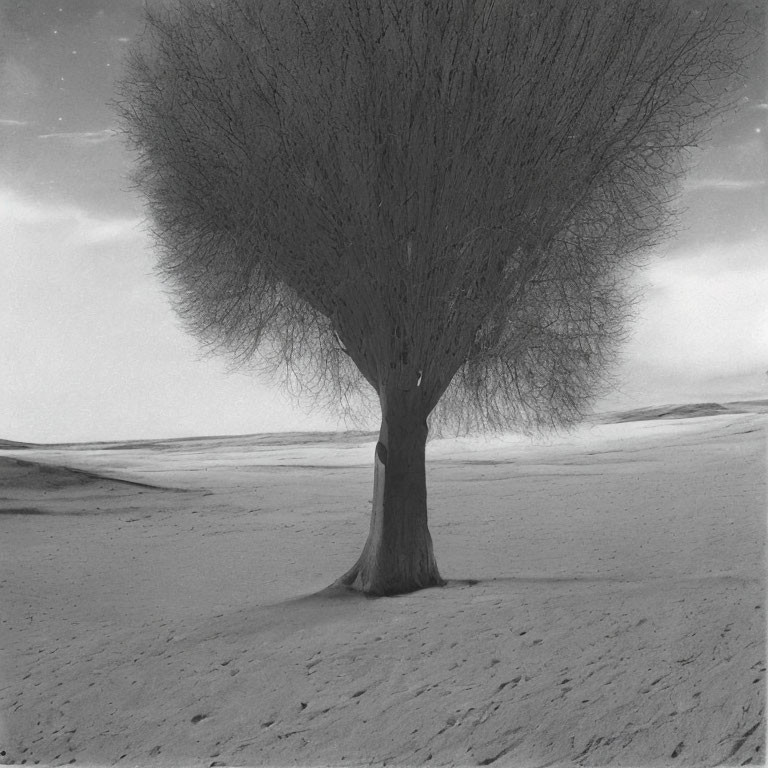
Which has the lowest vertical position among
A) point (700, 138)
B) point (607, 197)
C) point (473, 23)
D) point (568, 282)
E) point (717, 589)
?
point (717, 589)

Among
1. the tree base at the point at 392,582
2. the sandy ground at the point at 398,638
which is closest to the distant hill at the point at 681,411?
the sandy ground at the point at 398,638

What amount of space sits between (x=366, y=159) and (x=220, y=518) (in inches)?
321

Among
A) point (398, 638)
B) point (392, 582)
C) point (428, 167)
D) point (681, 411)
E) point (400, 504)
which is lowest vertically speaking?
point (398, 638)

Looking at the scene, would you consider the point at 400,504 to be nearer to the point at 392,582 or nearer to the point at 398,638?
the point at 392,582

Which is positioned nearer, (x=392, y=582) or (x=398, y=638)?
(x=398, y=638)

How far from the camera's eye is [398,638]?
560 cm

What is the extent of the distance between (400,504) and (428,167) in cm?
309

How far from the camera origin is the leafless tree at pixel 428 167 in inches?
244

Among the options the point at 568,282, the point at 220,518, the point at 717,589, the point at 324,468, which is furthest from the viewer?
the point at 324,468

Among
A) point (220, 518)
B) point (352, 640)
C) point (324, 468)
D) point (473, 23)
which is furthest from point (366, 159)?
point (324, 468)

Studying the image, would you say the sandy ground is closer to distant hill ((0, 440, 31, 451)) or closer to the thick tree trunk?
the thick tree trunk

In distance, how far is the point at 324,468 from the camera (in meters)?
17.5

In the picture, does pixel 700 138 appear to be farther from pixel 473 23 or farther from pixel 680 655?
pixel 680 655

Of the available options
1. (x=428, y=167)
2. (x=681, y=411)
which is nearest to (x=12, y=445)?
(x=428, y=167)
